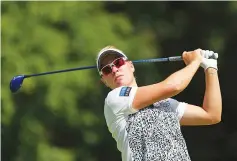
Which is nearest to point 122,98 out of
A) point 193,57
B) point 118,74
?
point 118,74

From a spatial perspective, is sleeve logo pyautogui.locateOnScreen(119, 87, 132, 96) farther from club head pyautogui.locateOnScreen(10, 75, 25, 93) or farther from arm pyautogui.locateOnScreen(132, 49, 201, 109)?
club head pyautogui.locateOnScreen(10, 75, 25, 93)

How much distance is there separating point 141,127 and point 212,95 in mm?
367

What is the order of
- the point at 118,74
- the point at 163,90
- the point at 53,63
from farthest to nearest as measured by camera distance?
A: the point at 53,63
the point at 118,74
the point at 163,90

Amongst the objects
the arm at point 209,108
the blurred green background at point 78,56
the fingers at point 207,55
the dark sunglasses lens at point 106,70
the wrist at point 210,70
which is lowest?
the blurred green background at point 78,56

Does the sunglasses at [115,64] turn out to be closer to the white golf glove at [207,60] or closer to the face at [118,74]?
the face at [118,74]

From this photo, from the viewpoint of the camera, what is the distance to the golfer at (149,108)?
3.04 meters

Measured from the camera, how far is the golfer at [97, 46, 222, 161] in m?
3.04

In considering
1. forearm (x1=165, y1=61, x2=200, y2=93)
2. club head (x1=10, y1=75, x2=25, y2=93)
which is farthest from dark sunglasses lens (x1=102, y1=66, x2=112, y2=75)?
club head (x1=10, y1=75, x2=25, y2=93)

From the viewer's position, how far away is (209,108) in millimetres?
3320

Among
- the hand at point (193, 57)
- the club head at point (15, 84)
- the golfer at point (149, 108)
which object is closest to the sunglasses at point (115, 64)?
the golfer at point (149, 108)

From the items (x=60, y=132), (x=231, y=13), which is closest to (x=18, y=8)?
(x=60, y=132)

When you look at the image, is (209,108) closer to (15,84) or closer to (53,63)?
(15,84)

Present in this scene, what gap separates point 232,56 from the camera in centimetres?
770

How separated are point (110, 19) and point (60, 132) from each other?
104cm
